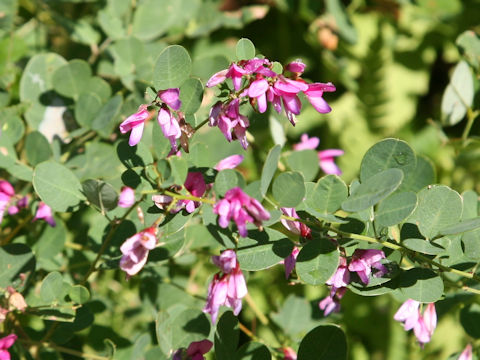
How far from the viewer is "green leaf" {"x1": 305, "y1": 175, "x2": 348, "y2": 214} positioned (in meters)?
0.88

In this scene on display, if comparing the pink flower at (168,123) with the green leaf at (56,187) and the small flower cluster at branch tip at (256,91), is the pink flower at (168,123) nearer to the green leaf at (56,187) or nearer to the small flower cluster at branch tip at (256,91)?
the small flower cluster at branch tip at (256,91)

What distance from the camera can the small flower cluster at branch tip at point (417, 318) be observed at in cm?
100

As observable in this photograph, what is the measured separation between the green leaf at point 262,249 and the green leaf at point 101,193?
21 centimetres

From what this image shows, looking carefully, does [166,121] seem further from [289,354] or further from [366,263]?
[289,354]

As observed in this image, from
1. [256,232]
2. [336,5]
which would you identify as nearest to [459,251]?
[256,232]

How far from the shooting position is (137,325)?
165 cm

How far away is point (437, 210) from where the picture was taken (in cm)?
91

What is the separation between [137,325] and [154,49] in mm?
753

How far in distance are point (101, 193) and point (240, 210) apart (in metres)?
0.24

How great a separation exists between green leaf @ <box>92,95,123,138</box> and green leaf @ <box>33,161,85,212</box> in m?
0.23

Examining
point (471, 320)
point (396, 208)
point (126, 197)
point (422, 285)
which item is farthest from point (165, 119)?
point (471, 320)

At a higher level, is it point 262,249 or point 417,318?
point 262,249

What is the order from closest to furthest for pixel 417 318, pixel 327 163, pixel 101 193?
pixel 101 193
pixel 417 318
pixel 327 163

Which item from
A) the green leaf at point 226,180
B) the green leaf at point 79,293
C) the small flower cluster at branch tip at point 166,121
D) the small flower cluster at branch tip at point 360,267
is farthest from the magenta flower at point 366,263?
the green leaf at point 79,293
